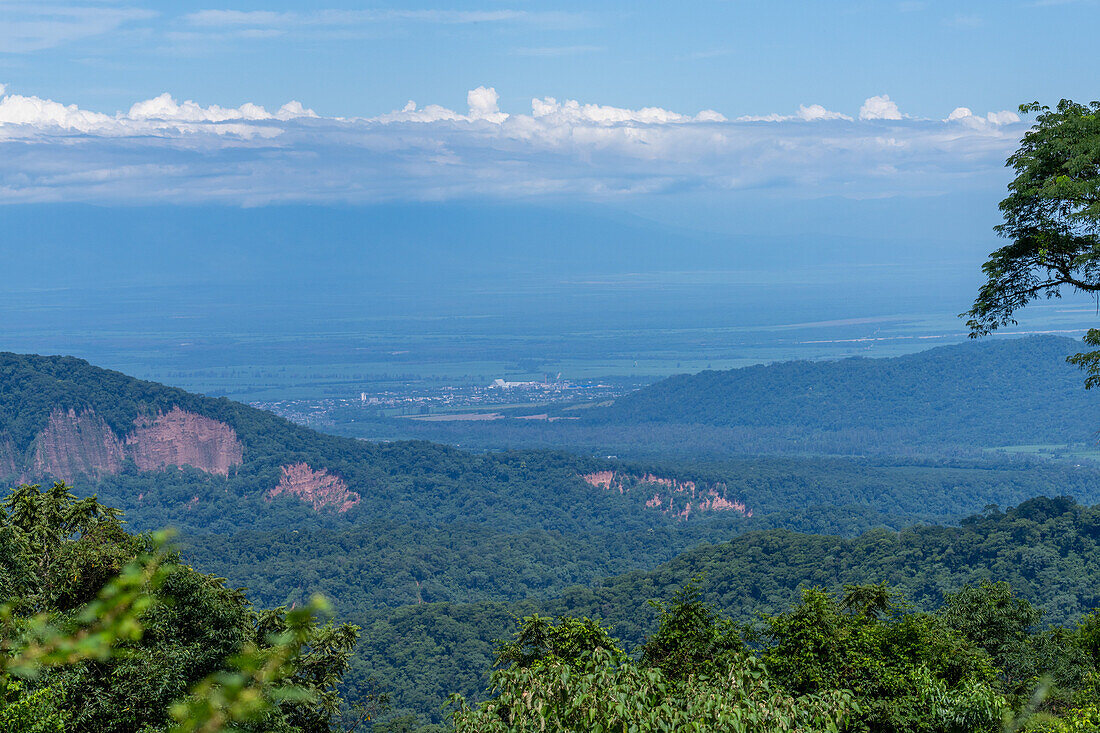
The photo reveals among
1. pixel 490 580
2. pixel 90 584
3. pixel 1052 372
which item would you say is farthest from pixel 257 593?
pixel 1052 372

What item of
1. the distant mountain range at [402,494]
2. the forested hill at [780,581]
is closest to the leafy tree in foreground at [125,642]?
the forested hill at [780,581]

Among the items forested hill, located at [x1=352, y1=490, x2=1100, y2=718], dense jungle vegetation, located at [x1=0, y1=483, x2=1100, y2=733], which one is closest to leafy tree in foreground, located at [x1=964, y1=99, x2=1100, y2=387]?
dense jungle vegetation, located at [x1=0, y1=483, x2=1100, y2=733]

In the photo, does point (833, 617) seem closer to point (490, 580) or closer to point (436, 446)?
point (490, 580)

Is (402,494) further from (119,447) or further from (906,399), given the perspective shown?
(906,399)

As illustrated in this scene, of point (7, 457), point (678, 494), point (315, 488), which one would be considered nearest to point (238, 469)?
point (315, 488)

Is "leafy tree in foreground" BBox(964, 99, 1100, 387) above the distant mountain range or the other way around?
above

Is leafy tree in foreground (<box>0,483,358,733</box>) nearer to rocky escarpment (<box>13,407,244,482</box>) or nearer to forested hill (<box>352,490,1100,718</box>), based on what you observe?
forested hill (<box>352,490,1100,718</box>)
